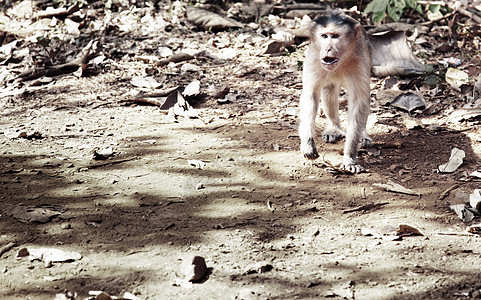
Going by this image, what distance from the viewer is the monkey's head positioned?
500 cm

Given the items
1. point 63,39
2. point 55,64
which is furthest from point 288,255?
point 63,39

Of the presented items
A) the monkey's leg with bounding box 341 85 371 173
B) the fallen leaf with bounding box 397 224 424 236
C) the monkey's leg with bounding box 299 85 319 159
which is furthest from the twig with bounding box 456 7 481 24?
the fallen leaf with bounding box 397 224 424 236

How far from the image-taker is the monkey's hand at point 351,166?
16.3ft

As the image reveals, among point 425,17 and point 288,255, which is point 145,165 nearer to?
point 288,255

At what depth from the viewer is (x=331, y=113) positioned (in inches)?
229

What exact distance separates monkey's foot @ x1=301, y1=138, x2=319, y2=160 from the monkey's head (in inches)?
26.2

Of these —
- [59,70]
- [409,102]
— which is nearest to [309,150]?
[409,102]

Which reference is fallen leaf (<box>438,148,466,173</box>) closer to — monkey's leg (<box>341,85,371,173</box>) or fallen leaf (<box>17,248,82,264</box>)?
monkey's leg (<box>341,85,371,173</box>)

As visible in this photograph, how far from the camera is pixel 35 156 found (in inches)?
209

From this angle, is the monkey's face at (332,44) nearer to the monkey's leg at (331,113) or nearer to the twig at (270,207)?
the monkey's leg at (331,113)

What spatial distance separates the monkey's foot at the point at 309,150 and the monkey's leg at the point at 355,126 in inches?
10.1

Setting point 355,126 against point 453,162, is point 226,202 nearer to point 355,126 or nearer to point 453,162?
point 355,126

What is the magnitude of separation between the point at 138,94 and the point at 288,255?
368cm

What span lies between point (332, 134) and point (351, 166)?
85 centimetres
